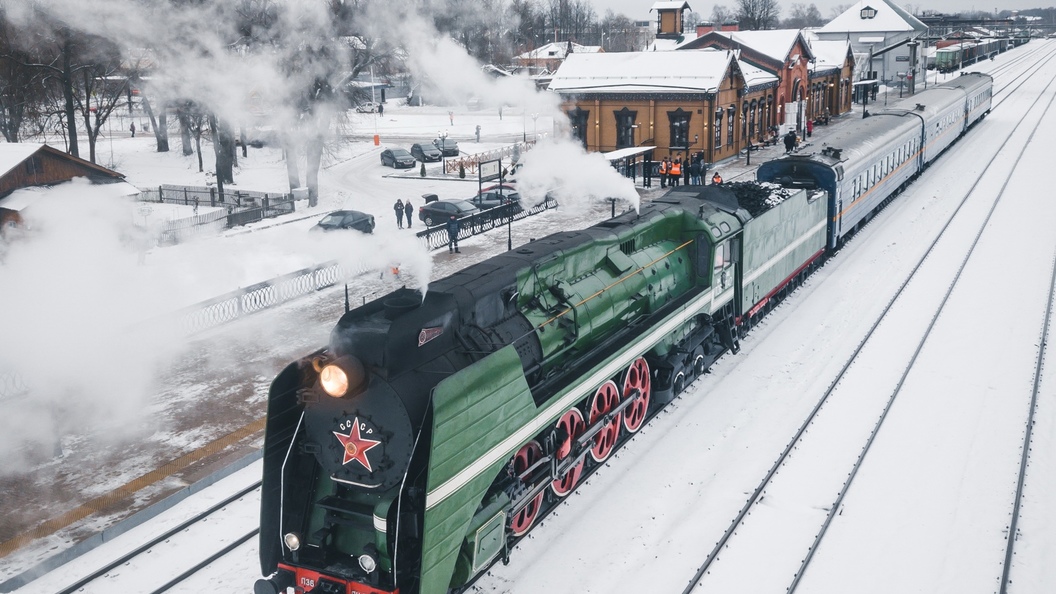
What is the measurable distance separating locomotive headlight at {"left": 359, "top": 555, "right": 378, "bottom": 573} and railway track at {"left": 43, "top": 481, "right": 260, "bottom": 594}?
Answer: 10.4 feet

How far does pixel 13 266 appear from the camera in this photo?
12.8 m

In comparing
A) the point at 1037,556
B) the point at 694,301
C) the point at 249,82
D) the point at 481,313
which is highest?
the point at 249,82

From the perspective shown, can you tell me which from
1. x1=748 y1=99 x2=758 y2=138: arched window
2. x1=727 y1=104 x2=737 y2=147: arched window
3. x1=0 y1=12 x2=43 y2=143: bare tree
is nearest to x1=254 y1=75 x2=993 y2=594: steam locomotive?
x1=0 y1=12 x2=43 y2=143: bare tree

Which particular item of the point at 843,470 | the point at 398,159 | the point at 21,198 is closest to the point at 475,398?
the point at 843,470

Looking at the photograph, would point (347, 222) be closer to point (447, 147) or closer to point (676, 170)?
point (676, 170)

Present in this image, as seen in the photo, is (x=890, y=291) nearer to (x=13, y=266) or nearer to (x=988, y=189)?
(x=988, y=189)

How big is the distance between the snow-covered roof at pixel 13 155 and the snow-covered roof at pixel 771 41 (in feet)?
121

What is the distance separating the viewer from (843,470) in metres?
12.9

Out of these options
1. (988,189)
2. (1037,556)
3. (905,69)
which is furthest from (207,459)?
(905,69)

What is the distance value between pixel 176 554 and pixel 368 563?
3815 mm

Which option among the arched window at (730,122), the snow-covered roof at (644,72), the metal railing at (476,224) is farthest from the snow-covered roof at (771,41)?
the metal railing at (476,224)

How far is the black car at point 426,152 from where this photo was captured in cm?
4603

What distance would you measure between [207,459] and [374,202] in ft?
77.4

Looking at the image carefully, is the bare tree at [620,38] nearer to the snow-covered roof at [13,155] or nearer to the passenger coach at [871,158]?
the passenger coach at [871,158]
